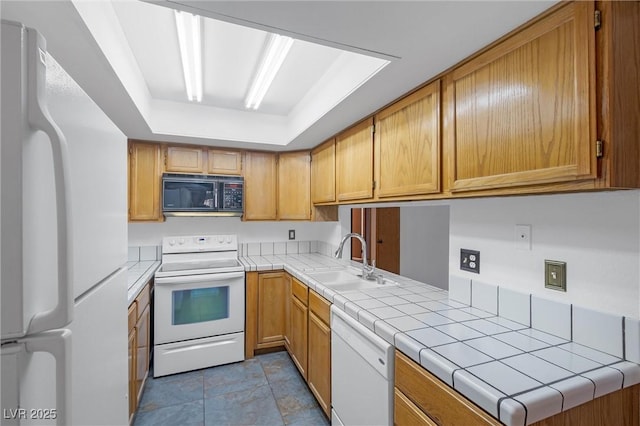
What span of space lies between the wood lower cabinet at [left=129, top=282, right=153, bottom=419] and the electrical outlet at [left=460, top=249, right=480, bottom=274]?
1951 millimetres

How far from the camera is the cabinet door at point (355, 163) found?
210 cm

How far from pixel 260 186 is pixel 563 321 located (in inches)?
105

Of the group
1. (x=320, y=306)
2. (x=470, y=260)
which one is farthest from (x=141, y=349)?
(x=470, y=260)

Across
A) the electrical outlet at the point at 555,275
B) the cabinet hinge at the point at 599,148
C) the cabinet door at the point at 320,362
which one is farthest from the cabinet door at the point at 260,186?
the cabinet hinge at the point at 599,148

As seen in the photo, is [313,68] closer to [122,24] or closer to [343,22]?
[343,22]

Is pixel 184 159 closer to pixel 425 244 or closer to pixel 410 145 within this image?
pixel 410 145

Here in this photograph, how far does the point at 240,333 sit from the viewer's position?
2727mm

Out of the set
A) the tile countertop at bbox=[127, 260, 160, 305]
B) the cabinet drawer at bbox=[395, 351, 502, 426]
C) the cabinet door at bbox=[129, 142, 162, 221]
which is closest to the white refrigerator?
the cabinet drawer at bbox=[395, 351, 502, 426]

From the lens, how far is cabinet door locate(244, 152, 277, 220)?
313 cm

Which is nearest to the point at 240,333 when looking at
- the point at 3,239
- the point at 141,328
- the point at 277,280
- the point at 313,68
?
the point at 277,280

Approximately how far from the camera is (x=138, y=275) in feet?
7.77

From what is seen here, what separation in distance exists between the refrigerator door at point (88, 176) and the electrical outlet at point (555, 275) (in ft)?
5.14

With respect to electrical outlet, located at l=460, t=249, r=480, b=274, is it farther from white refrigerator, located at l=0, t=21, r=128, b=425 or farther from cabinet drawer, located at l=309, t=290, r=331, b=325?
white refrigerator, located at l=0, t=21, r=128, b=425

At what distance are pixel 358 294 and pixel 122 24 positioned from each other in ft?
6.33
